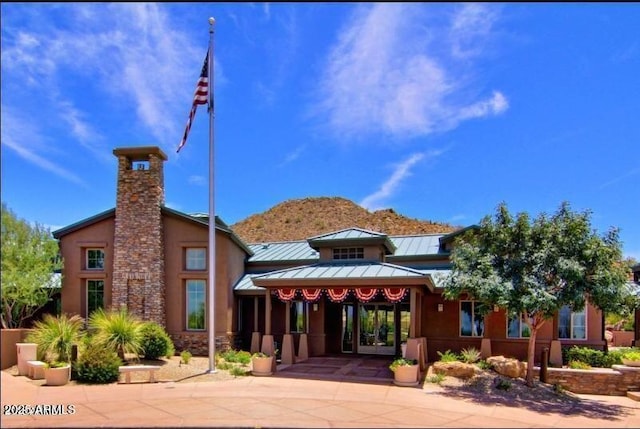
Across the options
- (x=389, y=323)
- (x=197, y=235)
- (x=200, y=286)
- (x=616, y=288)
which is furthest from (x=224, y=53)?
(x=616, y=288)

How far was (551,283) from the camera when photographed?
14133mm

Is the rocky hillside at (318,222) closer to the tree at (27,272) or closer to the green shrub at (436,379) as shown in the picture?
the tree at (27,272)

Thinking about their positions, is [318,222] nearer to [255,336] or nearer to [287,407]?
[255,336]

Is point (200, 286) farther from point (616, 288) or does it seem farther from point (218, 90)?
point (616, 288)

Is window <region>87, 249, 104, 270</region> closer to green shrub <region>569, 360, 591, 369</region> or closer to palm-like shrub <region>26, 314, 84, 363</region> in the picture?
palm-like shrub <region>26, 314, 84, 363</region>

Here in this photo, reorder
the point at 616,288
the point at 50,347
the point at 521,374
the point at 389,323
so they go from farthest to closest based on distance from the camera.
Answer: the point at 389,323 → the point at 521,374 → the point at 50,347 → the point at 616,288

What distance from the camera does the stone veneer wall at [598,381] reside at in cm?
1573

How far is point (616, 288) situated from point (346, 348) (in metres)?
10.9

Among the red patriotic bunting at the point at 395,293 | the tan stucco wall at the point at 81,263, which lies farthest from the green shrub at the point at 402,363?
the tan stucco wall at the point at 81,263

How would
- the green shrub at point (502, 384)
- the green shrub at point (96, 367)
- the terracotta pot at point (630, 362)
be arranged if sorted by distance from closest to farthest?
the green shrub at point (96, 367)
the green shrub at point (502, 384)
the terracotta pot at point (630, 362)

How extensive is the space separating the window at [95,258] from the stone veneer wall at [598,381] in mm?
18279

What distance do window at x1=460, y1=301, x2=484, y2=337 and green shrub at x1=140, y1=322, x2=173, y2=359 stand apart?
37.7ft

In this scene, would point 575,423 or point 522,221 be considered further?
point 522,221

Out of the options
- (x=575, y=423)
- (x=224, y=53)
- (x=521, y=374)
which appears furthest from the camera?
(x=224, y=53)
